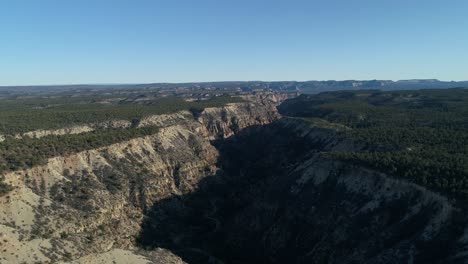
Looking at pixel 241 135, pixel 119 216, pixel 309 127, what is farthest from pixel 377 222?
pixel 241 135

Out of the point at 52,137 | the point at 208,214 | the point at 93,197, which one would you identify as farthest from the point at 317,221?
the point at 52,137

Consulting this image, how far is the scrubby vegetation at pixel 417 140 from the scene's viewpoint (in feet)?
211

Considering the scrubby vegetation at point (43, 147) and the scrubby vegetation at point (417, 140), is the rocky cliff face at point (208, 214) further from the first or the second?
the scrubby vegetation at point (417, 140)

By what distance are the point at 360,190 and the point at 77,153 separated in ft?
Answer: 195

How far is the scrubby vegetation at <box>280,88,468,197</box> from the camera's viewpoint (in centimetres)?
6444

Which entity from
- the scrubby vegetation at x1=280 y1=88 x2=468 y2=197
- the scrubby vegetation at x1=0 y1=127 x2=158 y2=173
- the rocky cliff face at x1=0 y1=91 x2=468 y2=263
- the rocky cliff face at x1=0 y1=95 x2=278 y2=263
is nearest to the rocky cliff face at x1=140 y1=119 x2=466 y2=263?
the rocky cliff face at x1=0 y1=91 x2=468 y2=263

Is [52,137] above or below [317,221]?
above

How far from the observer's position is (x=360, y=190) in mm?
70188

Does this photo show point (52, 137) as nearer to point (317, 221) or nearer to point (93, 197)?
point (93, 197)

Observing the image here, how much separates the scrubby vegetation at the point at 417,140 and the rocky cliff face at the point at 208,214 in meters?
3.01

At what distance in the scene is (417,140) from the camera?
312 feet

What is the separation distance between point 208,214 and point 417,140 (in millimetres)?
51578

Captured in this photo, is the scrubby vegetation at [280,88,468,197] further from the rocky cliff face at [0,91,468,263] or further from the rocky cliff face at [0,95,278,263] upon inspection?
the rocky cliff face at [0,95,278,263]

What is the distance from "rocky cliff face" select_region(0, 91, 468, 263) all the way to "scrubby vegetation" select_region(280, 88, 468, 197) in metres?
3.01
